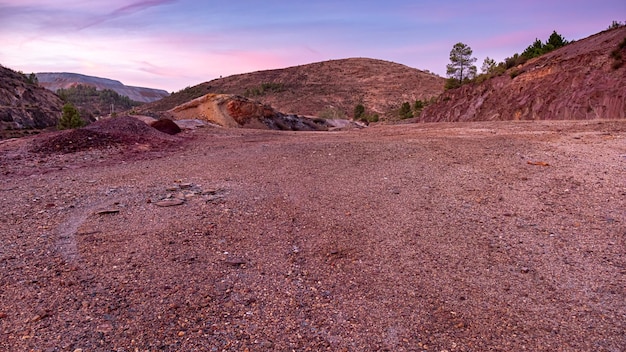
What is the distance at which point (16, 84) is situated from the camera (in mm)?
41406

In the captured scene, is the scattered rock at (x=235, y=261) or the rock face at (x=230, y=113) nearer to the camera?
the scattered rock at (x=235, y=261)

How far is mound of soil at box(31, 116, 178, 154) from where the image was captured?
30.2 ft

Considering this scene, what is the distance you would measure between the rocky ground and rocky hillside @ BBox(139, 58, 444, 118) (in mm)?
43616

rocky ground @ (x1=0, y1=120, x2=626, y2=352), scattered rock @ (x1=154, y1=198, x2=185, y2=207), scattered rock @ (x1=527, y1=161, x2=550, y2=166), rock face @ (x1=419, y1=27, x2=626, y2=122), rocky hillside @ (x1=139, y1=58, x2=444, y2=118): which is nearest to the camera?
rocky ground @ (x1=0, y1=120, x2=626, y2=352)

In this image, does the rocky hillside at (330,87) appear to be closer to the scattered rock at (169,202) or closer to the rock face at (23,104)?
the rock face at (23,104)

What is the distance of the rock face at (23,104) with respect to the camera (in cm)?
3384

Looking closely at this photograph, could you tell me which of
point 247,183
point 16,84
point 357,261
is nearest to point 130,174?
point 247,183

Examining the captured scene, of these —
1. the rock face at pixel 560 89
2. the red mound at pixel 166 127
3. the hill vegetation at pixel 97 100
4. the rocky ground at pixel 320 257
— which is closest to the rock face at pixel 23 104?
the hill vegetation at pixel 97 100

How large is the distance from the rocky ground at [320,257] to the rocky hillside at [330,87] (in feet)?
143

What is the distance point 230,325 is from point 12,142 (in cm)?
982

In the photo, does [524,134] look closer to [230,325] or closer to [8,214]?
[230,325]

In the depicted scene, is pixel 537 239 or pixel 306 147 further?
pixel 306 147

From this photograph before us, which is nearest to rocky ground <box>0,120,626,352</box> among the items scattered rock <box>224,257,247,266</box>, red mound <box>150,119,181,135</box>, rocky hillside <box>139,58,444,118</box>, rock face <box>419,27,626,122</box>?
scattered rock <box>224,257,247,266</box>

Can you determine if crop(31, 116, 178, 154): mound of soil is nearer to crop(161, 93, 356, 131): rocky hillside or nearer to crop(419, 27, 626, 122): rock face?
crop(161, 93, 356, 131): rocky hillside
